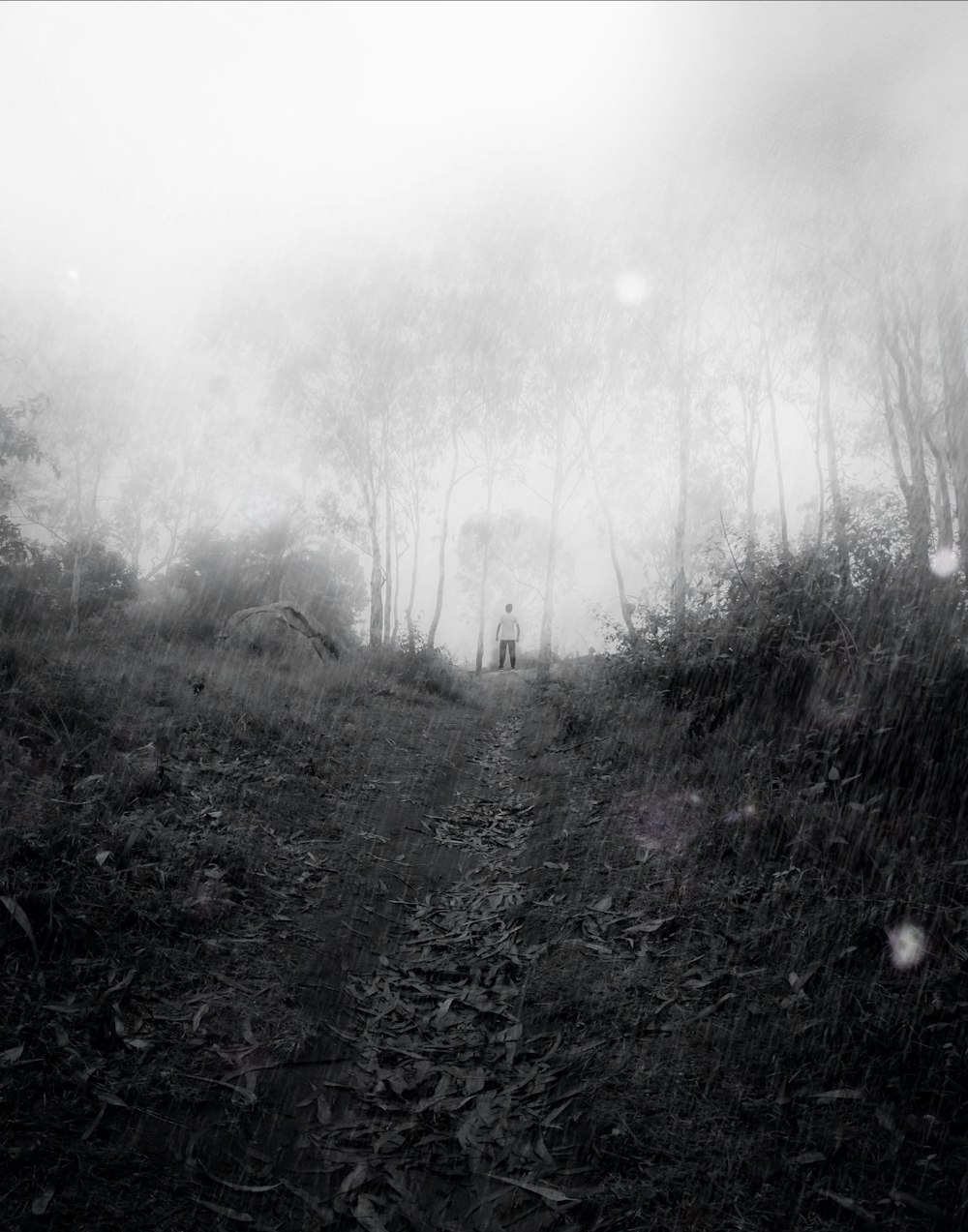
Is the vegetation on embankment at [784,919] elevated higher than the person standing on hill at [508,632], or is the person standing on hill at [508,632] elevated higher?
the person standing on hill at [508,632]

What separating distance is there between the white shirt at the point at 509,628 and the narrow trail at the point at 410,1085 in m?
14.8

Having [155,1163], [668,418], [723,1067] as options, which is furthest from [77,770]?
[668,418]

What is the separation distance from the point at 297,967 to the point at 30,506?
123 ft

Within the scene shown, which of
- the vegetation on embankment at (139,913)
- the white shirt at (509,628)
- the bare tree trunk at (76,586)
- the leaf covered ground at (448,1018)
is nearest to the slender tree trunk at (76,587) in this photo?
the bare tree trunk at (76,586)

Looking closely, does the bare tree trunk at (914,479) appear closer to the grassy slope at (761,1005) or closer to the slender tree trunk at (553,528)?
the grassy slope at (761,1005)

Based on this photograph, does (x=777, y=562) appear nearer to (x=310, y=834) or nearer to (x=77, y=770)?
(x=310, y=834)

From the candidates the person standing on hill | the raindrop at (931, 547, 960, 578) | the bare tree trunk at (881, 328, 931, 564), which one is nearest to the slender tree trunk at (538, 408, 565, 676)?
the person standing on hill

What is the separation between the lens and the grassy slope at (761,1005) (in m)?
2.46

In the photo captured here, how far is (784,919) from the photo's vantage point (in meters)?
3.89

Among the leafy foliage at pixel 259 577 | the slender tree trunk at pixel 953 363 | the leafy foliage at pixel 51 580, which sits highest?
the slender tree trunk at pixel 953 363

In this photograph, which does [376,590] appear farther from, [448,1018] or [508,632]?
[448,1018]

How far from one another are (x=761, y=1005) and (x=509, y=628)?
1716cm

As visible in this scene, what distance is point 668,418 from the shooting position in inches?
993

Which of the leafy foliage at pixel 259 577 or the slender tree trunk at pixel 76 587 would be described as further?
the leafy foliage at pixel 259 577
